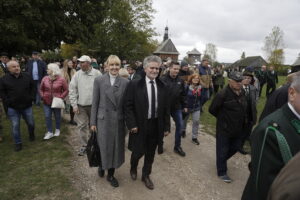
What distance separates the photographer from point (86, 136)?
4742 millimetres

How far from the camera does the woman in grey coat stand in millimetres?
3445

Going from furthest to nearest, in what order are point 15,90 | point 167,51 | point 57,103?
1. point 167,51
2. point 57,103
3. point 15,90

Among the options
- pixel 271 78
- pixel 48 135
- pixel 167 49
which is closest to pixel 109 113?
pixel 48 135

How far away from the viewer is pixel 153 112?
11.0 feet

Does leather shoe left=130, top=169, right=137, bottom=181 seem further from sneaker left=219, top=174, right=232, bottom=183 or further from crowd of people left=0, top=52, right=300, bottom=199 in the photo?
sneaker left=219, top=174, right=232, bottom=183

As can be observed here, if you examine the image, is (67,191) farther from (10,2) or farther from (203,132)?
(10,2)

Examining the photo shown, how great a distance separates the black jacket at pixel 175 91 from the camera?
469 centimetres

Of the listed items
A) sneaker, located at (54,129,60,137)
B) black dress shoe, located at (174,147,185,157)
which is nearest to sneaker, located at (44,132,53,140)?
sneaker, located at (54,129,60,137)

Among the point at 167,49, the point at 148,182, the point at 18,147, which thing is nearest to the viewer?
the point at 148,182

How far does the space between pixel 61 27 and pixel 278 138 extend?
2092cm

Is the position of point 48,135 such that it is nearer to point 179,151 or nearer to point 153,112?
point 179,151

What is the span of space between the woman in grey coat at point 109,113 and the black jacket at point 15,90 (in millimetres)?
2285

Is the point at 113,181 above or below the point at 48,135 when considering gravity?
below

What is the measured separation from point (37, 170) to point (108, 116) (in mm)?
1852
